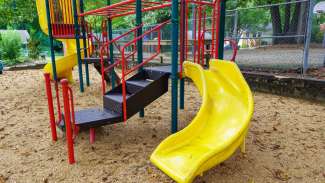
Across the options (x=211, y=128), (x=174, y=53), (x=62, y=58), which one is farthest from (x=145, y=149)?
(x=62, y=58)

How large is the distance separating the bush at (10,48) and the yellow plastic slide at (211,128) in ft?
39.8

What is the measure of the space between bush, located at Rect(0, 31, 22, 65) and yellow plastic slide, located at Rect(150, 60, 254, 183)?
39.8 ft

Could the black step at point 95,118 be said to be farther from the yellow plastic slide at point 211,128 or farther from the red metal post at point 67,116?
the yellow plastic slide at point 211,128

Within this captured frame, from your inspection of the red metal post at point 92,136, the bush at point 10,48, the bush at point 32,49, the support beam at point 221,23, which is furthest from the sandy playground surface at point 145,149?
the bush at point 32,49

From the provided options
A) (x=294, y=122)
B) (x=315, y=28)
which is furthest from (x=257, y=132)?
(x=315, y=28)

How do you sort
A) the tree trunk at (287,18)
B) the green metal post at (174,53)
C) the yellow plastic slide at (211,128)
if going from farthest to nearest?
the tree trunk at (287,18) < the green metal post at (174,53) < the yellow plastic slide at (211,128)

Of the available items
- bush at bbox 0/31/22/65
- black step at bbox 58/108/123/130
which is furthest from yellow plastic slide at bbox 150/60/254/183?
bush at bbox 0/31/22/65

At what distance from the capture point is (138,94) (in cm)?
302

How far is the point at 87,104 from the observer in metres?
5.04

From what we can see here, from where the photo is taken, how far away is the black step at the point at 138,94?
9.92 ft

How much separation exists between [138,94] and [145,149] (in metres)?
0.70

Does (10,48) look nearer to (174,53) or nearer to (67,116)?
(67,116)

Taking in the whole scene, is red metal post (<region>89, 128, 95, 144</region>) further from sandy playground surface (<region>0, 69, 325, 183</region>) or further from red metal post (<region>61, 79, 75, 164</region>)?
red metal post (<region>61, 79, 75, 164</region>)

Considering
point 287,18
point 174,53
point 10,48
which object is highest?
point 287,18
